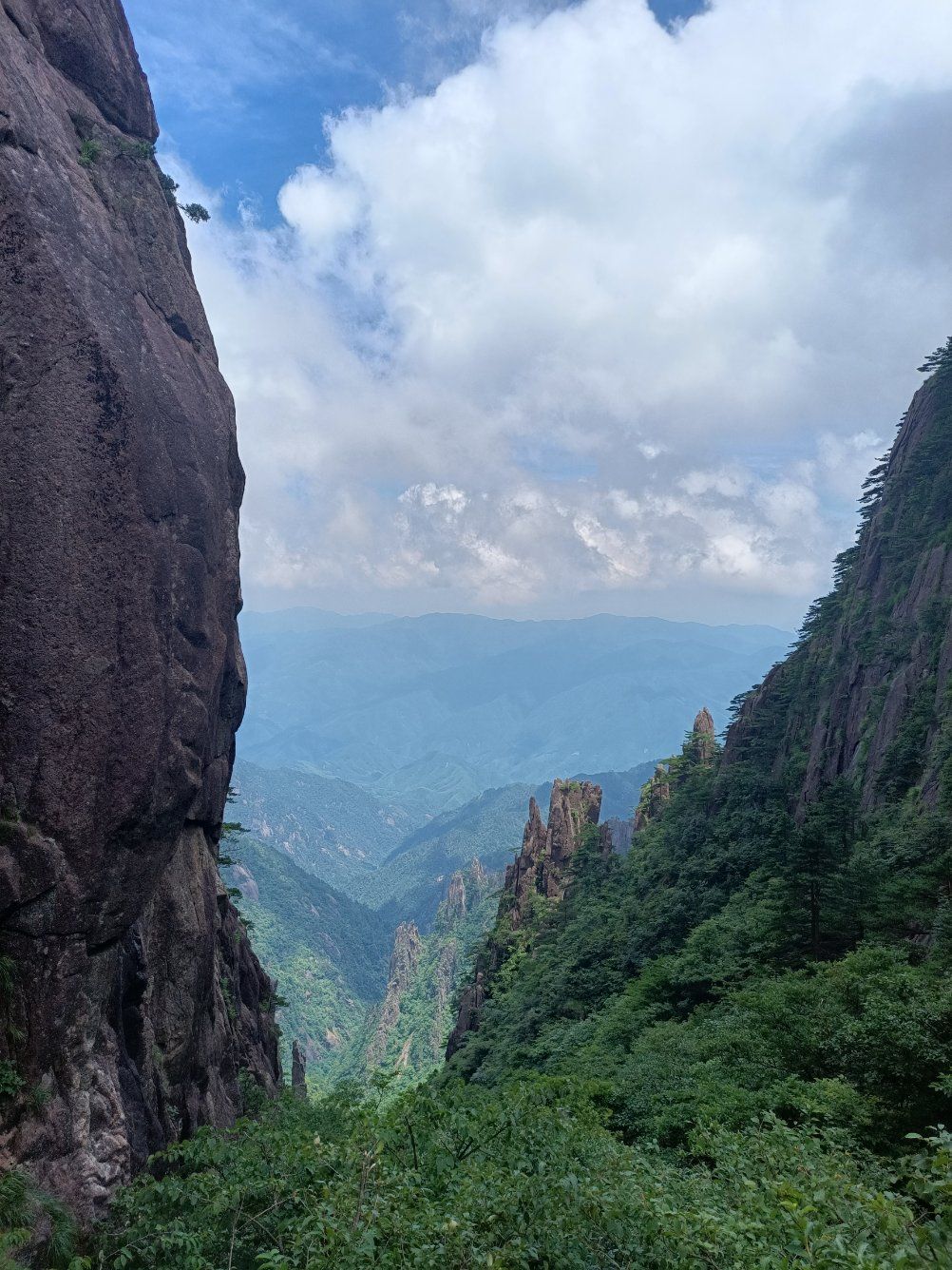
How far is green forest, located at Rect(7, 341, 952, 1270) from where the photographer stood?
642 cm

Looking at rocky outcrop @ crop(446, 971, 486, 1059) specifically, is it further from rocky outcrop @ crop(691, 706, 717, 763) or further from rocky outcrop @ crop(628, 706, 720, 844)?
rocky outcrop @ crop(691, 706, 717, 763)

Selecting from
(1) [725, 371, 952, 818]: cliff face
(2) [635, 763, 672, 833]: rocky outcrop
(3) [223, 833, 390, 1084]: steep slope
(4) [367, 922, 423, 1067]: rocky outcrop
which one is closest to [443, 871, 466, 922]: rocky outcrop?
(4) [367, 922, 423, 1067]: rocky outcrop

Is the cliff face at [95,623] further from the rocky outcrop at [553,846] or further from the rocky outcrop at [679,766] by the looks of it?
the rocky outcrop at [679,766]

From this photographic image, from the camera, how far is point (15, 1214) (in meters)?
10.8

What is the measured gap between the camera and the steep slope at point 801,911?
13.2m

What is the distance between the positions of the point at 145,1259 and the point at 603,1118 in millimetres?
8576

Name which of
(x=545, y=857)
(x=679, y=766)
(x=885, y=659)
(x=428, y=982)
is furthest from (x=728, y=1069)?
(x=428, y=982)

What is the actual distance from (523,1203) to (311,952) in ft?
553

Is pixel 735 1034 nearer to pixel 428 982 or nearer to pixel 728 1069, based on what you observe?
pixel 728 1069

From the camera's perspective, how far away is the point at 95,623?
14336mm

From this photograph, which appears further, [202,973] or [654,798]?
[654,798]

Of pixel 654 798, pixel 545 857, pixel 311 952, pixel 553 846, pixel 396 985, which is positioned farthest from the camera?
pixel 311 952

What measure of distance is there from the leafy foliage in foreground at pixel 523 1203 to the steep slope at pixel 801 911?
2.27 m

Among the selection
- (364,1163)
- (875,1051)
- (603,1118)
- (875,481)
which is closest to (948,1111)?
(875,1051)
